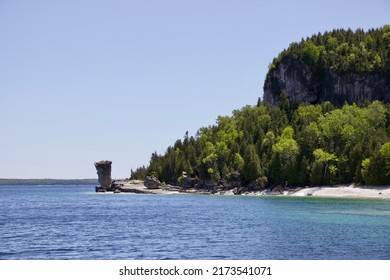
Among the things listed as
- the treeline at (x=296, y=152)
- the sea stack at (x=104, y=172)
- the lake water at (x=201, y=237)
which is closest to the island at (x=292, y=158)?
the treeline at (x=296, y=152)

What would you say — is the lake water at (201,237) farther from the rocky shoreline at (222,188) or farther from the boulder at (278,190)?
the boulder at (278,190)

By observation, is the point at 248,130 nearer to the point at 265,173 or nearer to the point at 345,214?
the point at 265,173

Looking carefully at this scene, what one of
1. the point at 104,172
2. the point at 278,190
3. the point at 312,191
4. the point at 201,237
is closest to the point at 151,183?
the point at 104,172

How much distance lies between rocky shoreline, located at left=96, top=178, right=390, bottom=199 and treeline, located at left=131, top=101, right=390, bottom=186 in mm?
3443

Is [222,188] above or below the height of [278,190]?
above

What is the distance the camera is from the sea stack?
19700cm

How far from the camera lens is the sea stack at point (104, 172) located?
197 meters

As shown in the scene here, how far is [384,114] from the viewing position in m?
171

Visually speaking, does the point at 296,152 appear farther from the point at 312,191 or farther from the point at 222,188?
the point at 222,188

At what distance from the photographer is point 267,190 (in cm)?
15300

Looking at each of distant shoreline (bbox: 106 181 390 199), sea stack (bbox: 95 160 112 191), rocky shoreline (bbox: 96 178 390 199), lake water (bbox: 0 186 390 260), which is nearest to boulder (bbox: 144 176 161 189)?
rocky shoreline (bbox: 96 178 390 199)

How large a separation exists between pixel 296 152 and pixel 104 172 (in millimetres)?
72283
